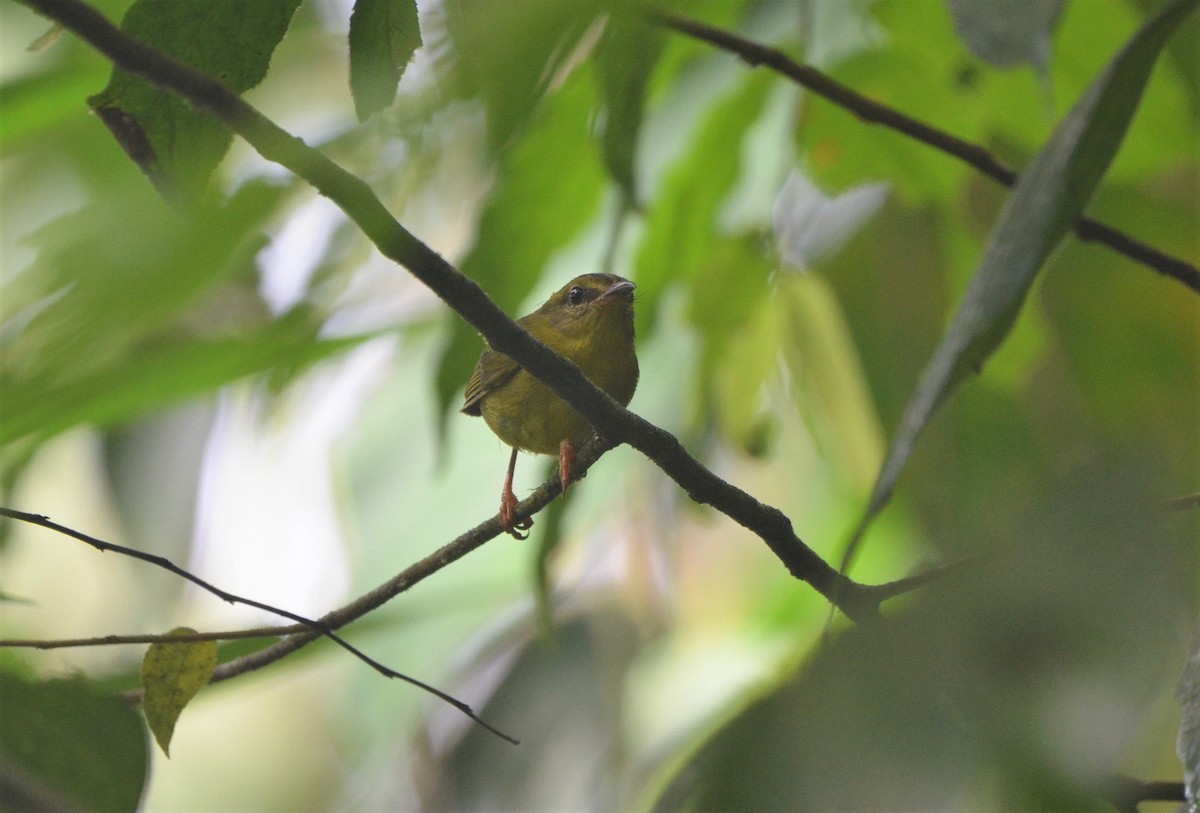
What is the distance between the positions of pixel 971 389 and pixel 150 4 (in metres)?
2.28

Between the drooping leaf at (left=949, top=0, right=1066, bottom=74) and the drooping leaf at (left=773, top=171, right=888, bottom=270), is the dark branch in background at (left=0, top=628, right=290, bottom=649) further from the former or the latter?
the drooping leaf at (left=773, top=171, right=888, bottom=270)

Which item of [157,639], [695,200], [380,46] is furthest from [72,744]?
[695,200]

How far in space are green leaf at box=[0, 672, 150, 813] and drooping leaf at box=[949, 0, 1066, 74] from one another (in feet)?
4.63

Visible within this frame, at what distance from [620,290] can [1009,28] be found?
3.90 ft

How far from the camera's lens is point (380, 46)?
1.21 meters

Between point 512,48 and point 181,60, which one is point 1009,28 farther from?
point 181,60

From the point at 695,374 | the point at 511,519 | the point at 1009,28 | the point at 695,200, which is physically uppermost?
the point at 695,200

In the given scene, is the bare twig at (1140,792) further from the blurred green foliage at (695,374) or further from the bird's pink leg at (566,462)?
the bird's pink leg at (566,462)

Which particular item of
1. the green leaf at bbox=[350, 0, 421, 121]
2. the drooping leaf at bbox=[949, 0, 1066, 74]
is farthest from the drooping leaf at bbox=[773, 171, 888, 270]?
the green leaf at bbox=[350, 0, 421, 121]

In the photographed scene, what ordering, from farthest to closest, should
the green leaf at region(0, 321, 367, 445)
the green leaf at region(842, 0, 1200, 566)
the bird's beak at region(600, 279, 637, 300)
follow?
the bird's beak at region(600, 279, 637, 300) < the green leaf at region(0, 321, 367, 445) < the green leaf at region(842, 0, 1200, 566)

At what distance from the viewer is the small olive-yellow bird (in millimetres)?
2396

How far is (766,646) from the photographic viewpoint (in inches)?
157

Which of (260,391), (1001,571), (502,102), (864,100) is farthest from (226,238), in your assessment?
(1001,571)

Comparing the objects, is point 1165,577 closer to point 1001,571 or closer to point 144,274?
point 1001,571
